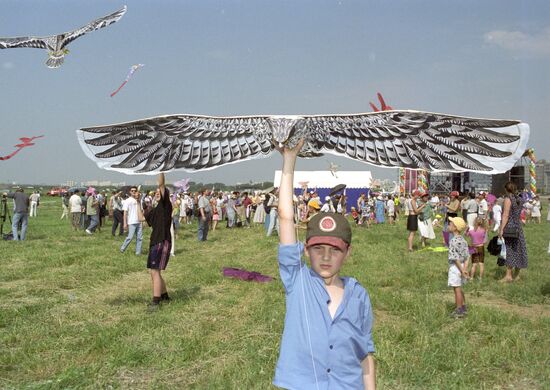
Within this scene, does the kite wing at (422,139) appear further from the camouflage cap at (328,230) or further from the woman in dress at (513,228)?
the woman in dress at (513,228)

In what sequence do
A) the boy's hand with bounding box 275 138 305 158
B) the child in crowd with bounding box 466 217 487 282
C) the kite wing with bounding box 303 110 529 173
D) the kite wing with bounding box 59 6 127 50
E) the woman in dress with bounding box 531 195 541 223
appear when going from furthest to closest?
the woman in dress with bounding box 531 195 541 223
the child in crowd with bounding box 466 217 487 282
the kite wing with bounding box 59 6 127 50
the boy's hand with bounding box 275 138 305 158
the kite wing with bounding box 303 110 529 173

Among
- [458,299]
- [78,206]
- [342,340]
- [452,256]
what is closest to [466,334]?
[458,299]

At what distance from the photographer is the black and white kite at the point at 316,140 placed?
2570 millimetres

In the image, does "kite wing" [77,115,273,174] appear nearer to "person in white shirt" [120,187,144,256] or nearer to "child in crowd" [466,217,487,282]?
→ "child in crowd" [466,217,487,282]

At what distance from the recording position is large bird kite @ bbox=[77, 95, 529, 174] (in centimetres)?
257

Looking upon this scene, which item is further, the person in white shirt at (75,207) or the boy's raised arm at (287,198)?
the person in white shirt at (75,207)

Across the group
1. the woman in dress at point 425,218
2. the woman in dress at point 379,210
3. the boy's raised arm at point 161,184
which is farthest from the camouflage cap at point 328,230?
the woman in dress at point 379,210

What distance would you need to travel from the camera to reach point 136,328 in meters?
6.24

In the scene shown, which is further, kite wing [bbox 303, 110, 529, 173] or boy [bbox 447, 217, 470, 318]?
boy [bbox 447, 217, 470, 318]

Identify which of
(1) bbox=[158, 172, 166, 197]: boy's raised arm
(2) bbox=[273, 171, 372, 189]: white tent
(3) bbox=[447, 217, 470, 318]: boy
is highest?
(2) bbox=[273, 171, 372, 189]: white tent

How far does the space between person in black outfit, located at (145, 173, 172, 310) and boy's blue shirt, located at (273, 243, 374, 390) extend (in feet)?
16.9

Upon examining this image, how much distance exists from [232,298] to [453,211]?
6000mm

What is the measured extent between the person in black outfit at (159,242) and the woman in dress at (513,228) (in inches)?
227

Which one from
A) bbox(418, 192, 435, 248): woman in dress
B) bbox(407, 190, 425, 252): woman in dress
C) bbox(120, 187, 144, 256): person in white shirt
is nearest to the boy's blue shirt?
bbox(120, 187, 144, 256): person in white shirt
